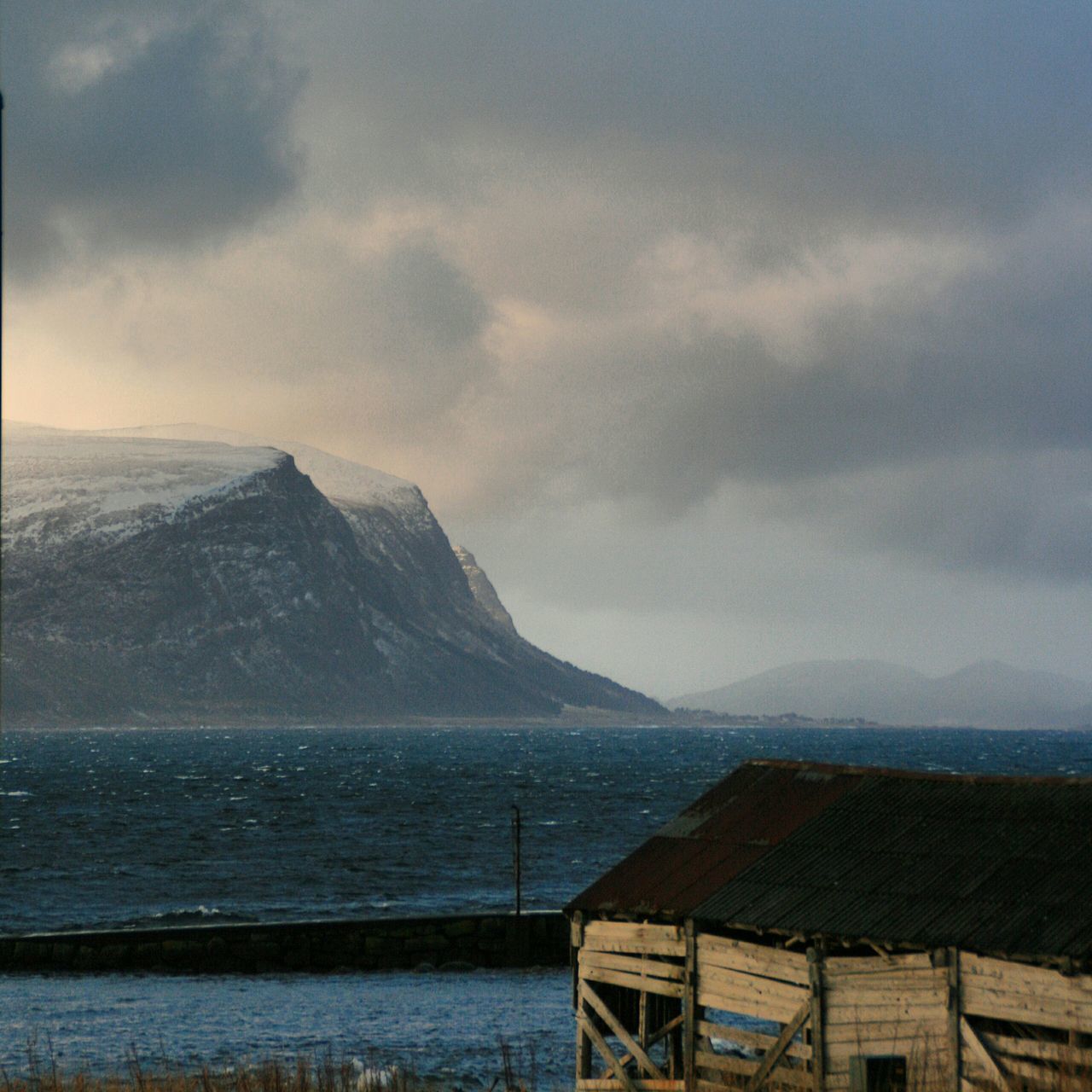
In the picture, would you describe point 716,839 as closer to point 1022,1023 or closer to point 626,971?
point 626,971

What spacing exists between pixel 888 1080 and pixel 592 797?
3572 inches

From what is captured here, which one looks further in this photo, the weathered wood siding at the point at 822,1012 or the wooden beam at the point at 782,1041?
the wooden beam at the point at 782,1041

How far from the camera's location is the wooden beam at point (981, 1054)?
20422 millimetres

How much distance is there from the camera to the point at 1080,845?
21.8 meters

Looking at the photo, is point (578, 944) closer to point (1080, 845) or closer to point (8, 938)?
point (1080, 845)

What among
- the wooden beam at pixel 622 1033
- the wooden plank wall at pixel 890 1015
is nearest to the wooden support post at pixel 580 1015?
the wooden beam at pixel 622 1033

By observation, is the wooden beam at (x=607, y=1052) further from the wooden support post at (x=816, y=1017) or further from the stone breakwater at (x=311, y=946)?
the stone breakwater at (x=311, y=946)

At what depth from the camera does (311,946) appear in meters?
44.4

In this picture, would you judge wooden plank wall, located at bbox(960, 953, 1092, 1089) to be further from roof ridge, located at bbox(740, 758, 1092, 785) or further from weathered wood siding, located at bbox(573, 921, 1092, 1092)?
roof ridge, located at bbox(740, 758, 1092, 785)

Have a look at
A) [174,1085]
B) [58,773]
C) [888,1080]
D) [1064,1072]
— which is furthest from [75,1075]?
[58,773]

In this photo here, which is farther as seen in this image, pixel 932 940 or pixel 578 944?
pixel 578 944

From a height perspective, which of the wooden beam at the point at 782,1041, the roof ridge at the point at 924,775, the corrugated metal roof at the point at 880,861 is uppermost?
the roof ridge at the point at 924,775

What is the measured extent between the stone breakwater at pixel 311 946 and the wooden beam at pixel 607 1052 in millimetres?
19622

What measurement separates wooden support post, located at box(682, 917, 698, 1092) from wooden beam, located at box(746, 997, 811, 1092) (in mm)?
1369
